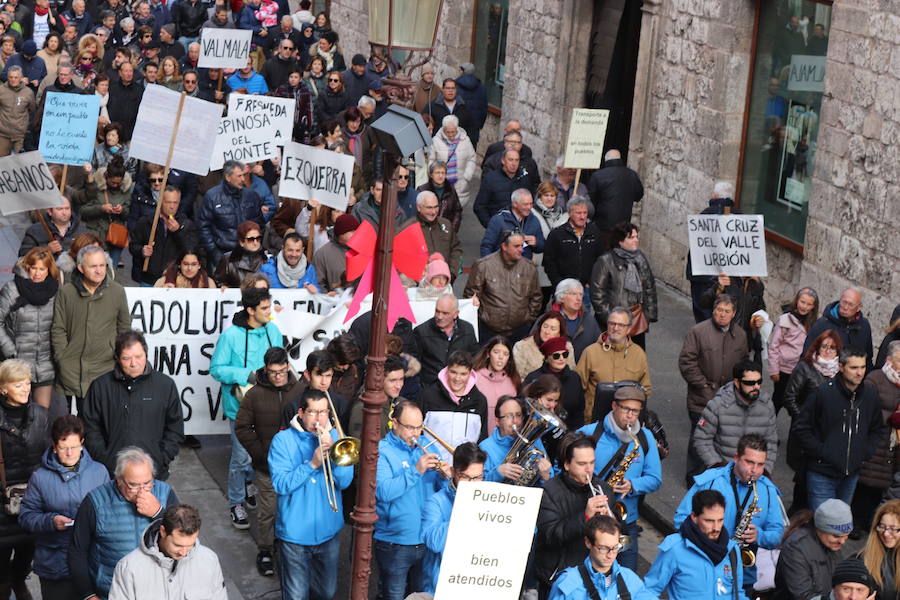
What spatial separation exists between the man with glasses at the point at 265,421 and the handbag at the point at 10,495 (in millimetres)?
1561

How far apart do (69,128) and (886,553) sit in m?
8.38

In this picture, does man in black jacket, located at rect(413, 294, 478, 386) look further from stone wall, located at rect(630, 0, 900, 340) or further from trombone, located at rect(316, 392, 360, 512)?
→ stone wall, located at rect(630, 0, 900, 340)

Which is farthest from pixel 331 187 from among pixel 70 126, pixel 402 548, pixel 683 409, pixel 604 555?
pixel 604 555

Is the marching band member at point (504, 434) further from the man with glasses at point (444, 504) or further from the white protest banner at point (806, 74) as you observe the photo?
the white protest banner at point (806, 74)

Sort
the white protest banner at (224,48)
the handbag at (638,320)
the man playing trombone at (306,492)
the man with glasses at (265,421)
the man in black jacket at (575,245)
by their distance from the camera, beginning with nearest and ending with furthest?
1. the man playing trombone at (306,492)
2. the man with glasses at (265,421)
3. the handbag at (638,320)
4. the man in black jacket at (575,245)
5. the white protest banner at (224,48)

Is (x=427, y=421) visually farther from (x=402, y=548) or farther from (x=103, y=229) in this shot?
(x=103, y=229)

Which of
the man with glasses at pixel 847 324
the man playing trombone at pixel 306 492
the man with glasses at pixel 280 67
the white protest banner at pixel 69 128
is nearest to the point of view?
the man playing trombone at pixel 306 492

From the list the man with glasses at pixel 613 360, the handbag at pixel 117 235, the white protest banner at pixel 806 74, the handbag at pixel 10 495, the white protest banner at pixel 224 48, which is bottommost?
the handbag at pixel 10 495

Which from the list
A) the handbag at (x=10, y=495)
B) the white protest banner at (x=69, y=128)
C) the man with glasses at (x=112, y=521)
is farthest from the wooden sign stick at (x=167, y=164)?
the man with glasses at (x=112, y=521)

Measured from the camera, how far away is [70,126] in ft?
46.0

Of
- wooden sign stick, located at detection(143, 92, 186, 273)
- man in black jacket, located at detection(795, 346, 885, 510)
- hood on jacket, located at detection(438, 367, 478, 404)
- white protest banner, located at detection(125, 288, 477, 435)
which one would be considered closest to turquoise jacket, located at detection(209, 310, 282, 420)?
white protest banner, located at detection(125, 288, 477, 435)

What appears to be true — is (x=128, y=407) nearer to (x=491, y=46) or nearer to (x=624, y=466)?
(x=624, y=466)

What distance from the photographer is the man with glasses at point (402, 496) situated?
8.76 meters

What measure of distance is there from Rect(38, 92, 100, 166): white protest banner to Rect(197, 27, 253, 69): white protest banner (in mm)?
4688
